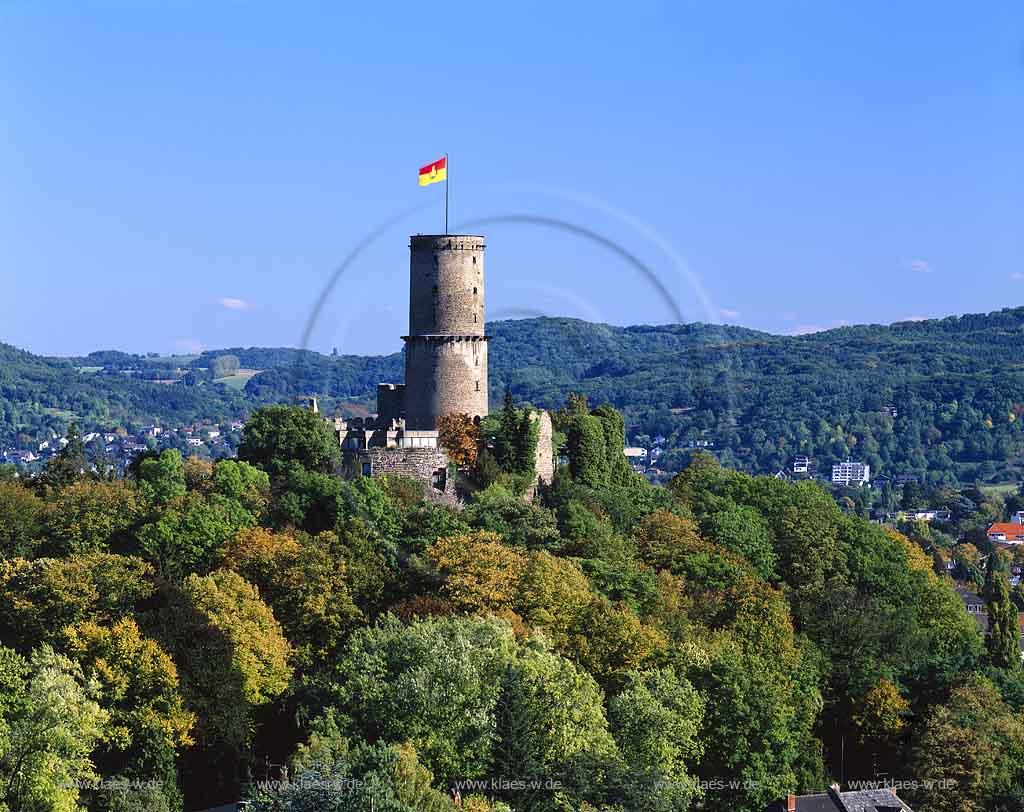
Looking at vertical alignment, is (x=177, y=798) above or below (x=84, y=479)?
below

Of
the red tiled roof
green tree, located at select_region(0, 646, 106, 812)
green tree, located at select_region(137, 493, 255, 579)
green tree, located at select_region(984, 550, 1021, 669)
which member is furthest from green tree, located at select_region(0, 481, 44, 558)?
the red tiled roof

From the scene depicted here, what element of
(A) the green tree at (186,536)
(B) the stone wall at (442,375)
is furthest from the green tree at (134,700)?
(B) the stone wall at (442,375)

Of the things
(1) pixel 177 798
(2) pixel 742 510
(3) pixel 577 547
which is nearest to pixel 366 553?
(3) pixel 577 547

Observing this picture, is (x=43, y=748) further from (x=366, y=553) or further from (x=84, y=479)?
(x=84, y=479)

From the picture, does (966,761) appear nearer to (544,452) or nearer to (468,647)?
(468,647)

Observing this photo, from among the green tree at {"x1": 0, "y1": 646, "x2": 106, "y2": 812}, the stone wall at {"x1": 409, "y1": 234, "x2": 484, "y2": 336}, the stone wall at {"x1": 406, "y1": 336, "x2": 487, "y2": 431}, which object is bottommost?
the green tree at {"x1": 0, "y1": 646, "x2": 106, "y2": 812}

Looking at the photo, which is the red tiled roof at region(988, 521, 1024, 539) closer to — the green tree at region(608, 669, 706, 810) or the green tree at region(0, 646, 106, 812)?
the green tree at region(608, 669, 706, 810)
